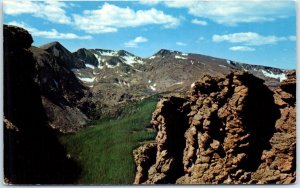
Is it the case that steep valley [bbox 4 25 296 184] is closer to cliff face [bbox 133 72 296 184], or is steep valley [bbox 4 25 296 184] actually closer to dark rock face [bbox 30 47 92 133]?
Answer: cliff face [bbox 133 72 296 184]

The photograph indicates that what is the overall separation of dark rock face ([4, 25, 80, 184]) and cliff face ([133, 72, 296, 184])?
1870 millimetres

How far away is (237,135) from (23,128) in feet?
13.8

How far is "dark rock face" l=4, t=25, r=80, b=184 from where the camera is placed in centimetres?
952

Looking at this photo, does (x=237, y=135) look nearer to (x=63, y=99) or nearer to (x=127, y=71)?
(x=127, y=71)

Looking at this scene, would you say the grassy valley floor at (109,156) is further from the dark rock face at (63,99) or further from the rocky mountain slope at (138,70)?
the dark rock face at (63,99)

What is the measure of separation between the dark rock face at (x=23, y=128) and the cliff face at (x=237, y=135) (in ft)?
6.14

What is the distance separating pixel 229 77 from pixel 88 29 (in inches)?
129

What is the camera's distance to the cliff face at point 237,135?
9617mm

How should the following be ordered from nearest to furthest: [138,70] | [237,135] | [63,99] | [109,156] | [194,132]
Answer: [237,135] → [194,132] → [109,156] → [138,70] → [63,99]

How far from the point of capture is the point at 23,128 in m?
10.5

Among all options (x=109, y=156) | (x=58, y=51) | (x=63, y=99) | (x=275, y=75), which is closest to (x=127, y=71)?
(x=63, y=99)

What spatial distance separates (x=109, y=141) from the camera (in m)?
16.3

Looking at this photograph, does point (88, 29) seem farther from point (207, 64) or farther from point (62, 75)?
point (62, 75)

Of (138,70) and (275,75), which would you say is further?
(138,70)
